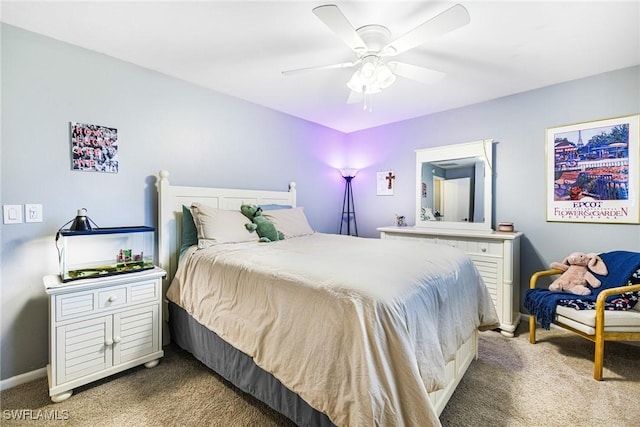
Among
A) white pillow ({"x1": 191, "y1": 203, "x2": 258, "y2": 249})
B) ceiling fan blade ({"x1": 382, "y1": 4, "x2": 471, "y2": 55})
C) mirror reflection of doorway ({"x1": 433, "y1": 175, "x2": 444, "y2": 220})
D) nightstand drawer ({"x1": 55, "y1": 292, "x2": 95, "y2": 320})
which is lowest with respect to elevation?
nightstand drawer ({"x1": 55, "y1": 292, "x2": 95, "y2": 320})

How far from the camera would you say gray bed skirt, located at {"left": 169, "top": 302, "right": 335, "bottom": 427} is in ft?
4.70

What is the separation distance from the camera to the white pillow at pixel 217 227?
7.82 feet

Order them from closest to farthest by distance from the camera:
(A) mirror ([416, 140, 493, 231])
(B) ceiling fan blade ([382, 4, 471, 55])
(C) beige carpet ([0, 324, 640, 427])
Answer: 1. (B) ceiling fan blade ([382, 4, 471, 55])
2. (C) beige carpet ([0, 324, 640, 427])
3. (A) mirror ([416, 140, 493, 231])

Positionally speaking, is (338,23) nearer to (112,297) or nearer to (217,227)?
(217,227)

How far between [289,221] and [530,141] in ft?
8.75

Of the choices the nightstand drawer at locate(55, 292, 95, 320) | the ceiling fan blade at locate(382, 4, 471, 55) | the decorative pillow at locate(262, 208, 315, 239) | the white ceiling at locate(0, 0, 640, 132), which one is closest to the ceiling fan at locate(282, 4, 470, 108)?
the ceiling fan blade at locate(382, 4, 471, 55)

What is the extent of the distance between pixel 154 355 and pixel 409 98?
3410 millimetres

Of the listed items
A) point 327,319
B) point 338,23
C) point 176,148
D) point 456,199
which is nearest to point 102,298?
point 176,148

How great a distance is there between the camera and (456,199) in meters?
3.46

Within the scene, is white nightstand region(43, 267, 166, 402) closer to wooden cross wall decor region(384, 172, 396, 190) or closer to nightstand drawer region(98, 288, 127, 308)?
nightstand drawer region(98, 288, 127, 308)

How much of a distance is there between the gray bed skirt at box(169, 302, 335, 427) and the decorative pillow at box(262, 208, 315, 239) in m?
1.13

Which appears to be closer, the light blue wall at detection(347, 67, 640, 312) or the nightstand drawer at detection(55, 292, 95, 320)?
the nightstand drawer at detection(55, 292, 95, 320)

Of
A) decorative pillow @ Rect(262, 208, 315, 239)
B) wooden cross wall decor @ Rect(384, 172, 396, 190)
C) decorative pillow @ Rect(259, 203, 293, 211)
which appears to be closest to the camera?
decorative pillow @ Rect(262, 208, 315, 239)

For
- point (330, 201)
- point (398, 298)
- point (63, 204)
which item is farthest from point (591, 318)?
point (63, 204)
